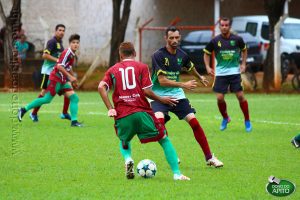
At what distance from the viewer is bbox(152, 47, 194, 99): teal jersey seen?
12.2 metres

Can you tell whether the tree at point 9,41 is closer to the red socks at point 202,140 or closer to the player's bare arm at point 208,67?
the player's bare arm at point 208,67

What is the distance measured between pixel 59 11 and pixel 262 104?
18.3 metres

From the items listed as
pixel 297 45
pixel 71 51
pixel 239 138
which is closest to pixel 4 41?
pixel 297 45

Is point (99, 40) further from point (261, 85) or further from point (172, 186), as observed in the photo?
point (172, 186)

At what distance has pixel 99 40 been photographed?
132ft

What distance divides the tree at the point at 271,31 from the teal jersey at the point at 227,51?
12.9 metres

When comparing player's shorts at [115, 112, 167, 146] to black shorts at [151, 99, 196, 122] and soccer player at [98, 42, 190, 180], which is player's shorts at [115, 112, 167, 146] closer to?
soccer player at [98, 42, 190, 180]

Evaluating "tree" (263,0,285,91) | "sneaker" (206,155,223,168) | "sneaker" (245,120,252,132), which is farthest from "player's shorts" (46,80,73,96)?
"tree" (263,0,285,91)

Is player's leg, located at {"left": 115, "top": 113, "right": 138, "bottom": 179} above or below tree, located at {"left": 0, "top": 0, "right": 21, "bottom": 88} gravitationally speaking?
above

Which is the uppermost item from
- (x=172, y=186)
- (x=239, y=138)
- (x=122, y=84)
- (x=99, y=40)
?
(x=122, y=84)

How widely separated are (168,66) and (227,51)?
16.5 feet

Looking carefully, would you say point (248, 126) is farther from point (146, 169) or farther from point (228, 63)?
point (146, 169)

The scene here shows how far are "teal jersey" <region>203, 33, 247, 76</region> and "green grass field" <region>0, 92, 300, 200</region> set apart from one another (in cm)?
115

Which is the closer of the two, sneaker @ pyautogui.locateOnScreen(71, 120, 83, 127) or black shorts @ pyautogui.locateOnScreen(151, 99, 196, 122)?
black shorts @ pyautogui.locateOnScreen(151, 99, 196, 122)
